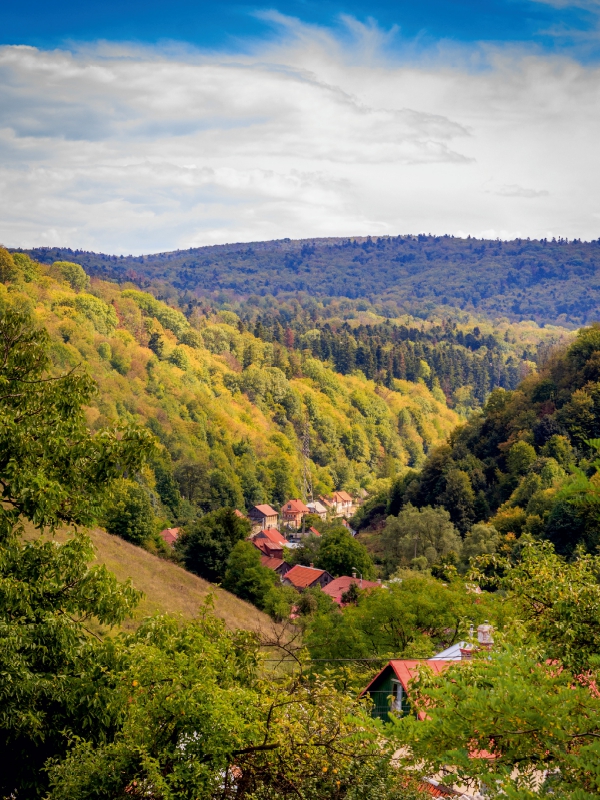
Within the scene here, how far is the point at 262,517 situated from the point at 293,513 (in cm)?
588

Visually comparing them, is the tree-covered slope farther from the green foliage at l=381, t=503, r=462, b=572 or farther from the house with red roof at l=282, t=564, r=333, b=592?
the green foliage at l=381, t=503, r=462, b=572

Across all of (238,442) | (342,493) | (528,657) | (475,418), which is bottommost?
(342,493)

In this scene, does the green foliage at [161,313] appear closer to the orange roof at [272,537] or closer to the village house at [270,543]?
the orange roof at [272,537]

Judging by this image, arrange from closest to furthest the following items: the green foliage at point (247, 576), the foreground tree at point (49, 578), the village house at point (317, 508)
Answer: the foreground tree at point (49, 578) → the green foliage at point (247, 576) → the village house at point (317, 508)

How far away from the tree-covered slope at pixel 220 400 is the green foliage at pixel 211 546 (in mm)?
25914

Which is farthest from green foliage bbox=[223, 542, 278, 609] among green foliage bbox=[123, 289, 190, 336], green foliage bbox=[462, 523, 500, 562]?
green foliage bbox=[123, 289, 190, 336]

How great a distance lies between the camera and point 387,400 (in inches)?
5842

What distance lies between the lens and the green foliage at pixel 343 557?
170 feet

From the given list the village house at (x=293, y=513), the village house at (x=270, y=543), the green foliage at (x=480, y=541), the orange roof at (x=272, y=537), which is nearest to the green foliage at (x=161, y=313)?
the village house at (x=293, y=513)

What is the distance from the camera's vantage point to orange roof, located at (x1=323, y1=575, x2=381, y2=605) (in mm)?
45312

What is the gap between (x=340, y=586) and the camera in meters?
Result: 47.5

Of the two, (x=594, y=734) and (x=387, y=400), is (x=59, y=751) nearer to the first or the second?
(x=594, y=734)

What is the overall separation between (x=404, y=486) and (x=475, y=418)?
352 inches

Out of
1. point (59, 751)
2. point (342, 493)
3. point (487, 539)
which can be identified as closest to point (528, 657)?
point (59, 751)
